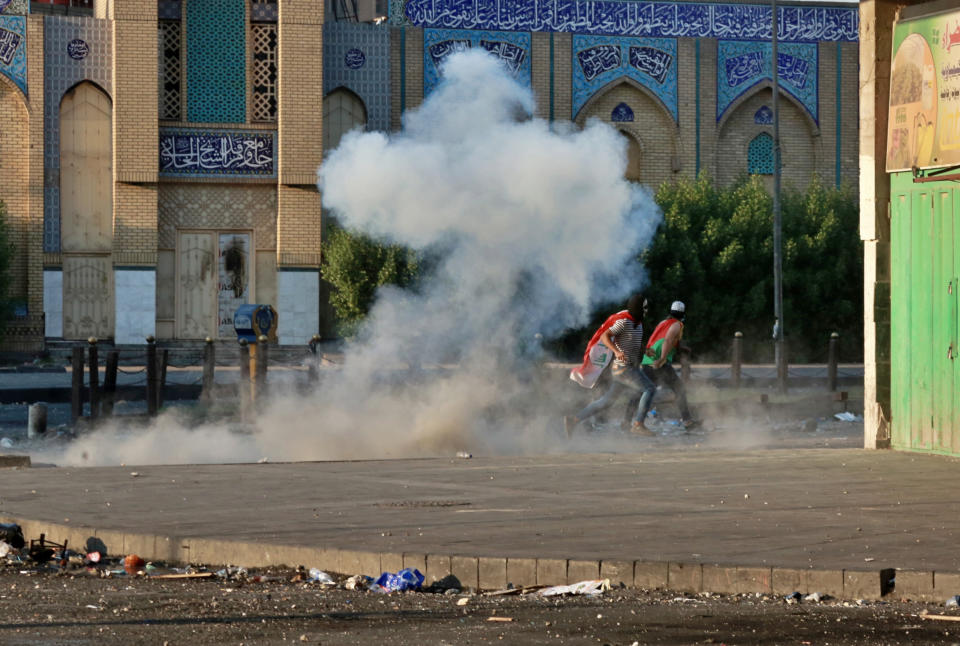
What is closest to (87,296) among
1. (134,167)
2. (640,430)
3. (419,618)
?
(134,167)

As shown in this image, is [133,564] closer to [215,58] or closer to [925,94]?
[925,94]

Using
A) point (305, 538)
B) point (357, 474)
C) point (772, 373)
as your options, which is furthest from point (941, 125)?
point (772, 373)

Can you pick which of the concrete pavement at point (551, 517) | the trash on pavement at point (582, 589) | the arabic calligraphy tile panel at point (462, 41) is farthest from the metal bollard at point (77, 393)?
the arabic calligraphy tile panel at point (462, 41)

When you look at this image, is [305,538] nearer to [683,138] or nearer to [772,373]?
[772,373]

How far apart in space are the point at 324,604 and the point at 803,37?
1287 inches

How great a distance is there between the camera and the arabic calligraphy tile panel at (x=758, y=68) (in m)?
37.0

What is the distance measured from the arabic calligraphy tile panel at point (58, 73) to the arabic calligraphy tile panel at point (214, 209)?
2232mm

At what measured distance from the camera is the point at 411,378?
1617cm

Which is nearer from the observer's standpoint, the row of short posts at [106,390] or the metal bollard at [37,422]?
the metal bollard at [37,422]

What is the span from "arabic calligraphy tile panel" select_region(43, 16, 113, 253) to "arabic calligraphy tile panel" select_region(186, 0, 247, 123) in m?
1.75

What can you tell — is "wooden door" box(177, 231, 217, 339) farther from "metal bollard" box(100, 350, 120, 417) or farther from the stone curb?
the stone curb

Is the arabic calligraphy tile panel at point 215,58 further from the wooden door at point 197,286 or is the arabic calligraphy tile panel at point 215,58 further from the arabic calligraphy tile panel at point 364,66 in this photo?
the wooden door at point 197,286

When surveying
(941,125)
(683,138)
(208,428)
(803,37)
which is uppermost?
(803,37)

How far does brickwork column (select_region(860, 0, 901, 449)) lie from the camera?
522 inches
